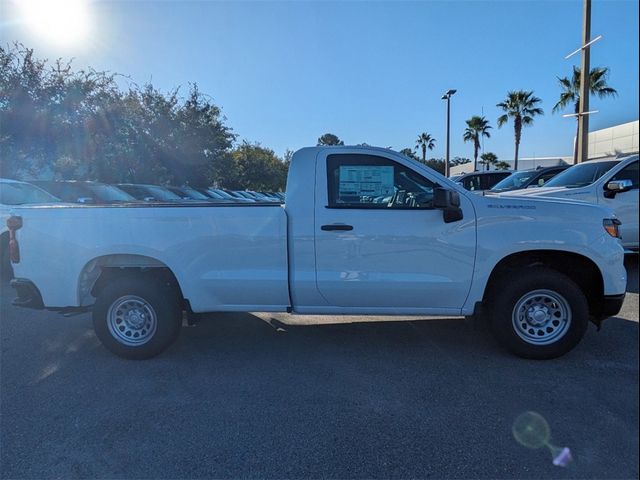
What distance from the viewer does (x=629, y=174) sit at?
737 cm

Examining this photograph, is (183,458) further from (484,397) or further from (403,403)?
(484,397)

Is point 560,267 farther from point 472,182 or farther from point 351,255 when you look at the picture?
point 472,182

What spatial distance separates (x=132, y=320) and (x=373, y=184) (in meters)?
2.69

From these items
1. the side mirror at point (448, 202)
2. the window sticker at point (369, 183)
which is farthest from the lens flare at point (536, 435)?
the window sticker at point (369, 183)

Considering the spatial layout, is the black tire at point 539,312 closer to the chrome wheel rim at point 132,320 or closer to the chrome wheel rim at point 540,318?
the chrome wheel rim at point 540,318

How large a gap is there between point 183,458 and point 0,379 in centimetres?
231

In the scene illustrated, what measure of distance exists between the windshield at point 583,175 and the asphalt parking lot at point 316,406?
379cm

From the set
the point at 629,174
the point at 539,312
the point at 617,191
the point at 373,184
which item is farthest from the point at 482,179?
the point at 373,184

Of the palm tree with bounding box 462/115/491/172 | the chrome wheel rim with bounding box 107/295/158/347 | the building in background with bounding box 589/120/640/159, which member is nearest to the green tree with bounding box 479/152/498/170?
the palm tree with bounding box 462/115/491/172

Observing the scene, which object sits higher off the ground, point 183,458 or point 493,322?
point 493,322

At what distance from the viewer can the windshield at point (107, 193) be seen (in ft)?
36.8

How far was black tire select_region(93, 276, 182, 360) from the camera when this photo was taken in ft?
13.5

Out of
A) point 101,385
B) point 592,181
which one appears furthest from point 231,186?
point 101,385

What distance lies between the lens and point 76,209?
4.12 m
